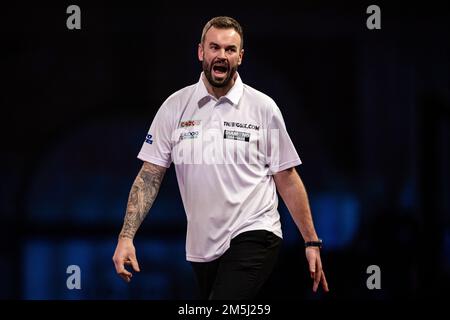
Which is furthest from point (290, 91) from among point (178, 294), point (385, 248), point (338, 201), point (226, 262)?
point (226, 262)

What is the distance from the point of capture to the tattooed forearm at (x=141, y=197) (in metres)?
3.69

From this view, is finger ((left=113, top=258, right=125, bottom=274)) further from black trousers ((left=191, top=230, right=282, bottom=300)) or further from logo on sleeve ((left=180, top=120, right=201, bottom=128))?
logo on sleeve ((left=180, top=120, right=201, bottom=128))

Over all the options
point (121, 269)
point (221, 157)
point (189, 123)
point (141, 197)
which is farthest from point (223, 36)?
point (121, 269)

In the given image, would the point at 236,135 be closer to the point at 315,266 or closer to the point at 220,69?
the point at 220,69

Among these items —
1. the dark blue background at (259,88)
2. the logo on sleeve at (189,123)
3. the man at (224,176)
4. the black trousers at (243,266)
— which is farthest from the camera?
the dark blue background at (259,88)

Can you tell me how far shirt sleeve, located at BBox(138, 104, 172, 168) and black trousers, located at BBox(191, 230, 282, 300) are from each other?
0.57 metres

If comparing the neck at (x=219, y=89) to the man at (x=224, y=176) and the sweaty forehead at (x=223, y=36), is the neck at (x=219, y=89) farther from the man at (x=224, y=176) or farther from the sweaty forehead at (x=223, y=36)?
the sweaty forehead at (x=223, y=36)

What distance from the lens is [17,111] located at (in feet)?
17.5

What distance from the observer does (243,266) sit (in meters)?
3.48

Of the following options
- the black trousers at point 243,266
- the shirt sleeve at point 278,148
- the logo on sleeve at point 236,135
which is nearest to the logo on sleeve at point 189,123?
the logo on sleeve at point 236,135

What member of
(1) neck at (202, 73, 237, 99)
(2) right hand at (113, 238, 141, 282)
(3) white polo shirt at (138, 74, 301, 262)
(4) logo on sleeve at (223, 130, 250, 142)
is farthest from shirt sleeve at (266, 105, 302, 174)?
(2) right hand at (113, 238, 141, 282)

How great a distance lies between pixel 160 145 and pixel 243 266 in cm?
78

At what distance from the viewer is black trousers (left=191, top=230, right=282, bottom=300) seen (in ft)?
11.3

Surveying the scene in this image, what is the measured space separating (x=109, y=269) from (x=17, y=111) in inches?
50.5
